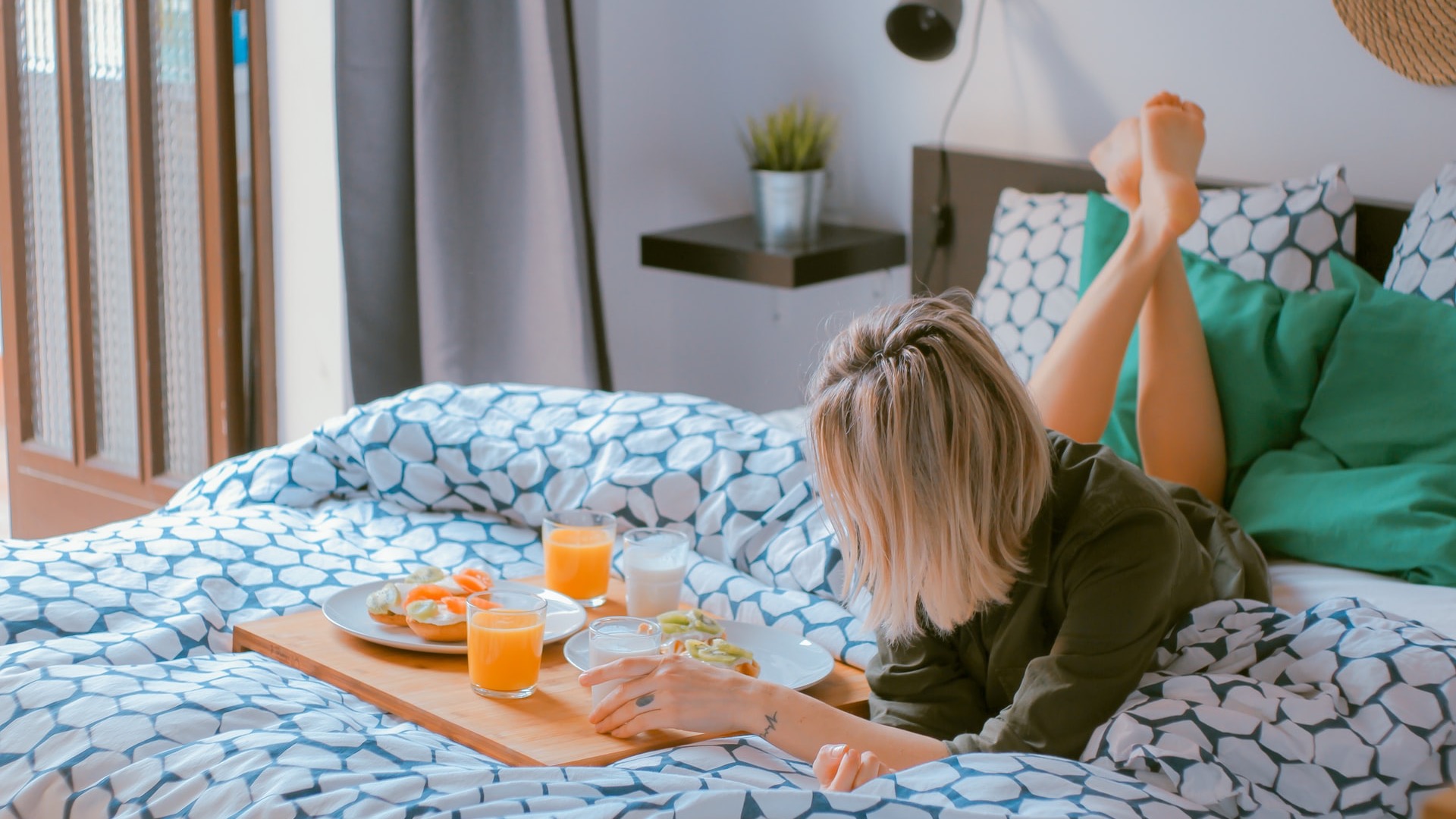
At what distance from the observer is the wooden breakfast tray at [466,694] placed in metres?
1.32

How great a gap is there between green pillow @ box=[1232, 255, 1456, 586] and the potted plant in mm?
1256

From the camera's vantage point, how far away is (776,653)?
1.58 meters

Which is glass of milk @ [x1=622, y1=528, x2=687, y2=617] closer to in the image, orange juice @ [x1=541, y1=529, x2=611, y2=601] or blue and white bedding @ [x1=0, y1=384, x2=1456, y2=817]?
orange juice @ [x1=541, y1=529, x2=611, y2=601]

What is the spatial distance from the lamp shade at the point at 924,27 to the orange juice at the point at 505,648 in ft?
5.85

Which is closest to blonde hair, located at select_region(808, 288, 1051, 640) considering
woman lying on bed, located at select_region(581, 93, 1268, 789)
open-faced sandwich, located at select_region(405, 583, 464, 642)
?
woman lying on bed, located at select_region(581, 93, 1268, 789)

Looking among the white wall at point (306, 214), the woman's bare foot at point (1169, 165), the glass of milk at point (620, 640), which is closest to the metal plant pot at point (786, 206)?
the white wall at point (306, 214)

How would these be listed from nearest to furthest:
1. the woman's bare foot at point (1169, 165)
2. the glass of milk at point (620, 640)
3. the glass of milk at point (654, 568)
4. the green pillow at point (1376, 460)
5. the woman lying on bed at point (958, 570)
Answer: the woman lying on bed at point (958, 570) < the glass of milk at point (620, 640) < the glass of milk at point (654, 568) < the green pillow at point (1376, 460) < the woman's bare foot at point (1169, 165)

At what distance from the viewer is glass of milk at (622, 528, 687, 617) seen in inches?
64.6

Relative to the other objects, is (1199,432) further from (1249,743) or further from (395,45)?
(395,45)

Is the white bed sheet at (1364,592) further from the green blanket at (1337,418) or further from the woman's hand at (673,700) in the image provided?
the woman's hand at (673,700)

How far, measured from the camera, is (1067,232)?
2494 millimetres

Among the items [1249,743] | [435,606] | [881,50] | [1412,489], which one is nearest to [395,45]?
[881,50]

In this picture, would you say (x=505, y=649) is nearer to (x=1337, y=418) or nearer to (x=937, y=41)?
(x=1337, y=418)

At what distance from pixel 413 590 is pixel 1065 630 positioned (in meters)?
0.70
